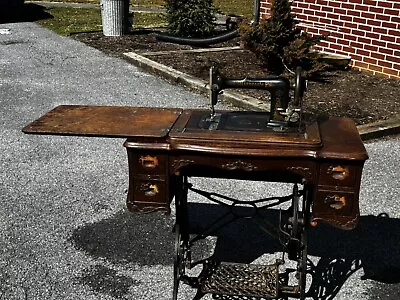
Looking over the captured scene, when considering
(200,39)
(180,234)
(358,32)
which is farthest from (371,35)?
(180,234)

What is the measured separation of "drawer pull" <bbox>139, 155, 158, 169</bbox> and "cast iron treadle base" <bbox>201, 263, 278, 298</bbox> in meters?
0.83

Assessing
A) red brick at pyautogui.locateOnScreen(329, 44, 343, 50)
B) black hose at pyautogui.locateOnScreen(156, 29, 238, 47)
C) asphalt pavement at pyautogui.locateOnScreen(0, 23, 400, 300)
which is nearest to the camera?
asphalt pavement at pyautogui.locateOnScreen(0, 23, 400, 300)

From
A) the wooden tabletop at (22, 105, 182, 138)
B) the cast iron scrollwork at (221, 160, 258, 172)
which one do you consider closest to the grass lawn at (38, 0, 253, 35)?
the wooden tabletop at (22, 105, 182, 138)

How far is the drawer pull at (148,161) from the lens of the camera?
8.84 ft

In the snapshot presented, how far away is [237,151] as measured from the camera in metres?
2.58

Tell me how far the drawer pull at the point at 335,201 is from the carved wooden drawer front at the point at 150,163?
2.61 feet

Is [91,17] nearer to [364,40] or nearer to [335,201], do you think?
[364,40]

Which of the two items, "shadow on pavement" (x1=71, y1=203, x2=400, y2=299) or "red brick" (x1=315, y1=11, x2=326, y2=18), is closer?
"shadow on pavement" (x1=71, y1=203, x2=400, y2=299)

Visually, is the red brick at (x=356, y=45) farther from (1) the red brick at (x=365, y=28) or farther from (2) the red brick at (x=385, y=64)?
(2) the red brick at (x=385, y=64)

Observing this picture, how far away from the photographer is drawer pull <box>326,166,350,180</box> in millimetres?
2561

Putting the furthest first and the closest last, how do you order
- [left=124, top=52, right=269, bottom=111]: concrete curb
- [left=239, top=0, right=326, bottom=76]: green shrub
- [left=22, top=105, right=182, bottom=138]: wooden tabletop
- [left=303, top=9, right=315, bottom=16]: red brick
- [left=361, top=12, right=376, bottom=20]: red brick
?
[left=303, top=9, right=315, bottom=16]: red brick < [left=361, top=12, right=376, bottom=20]: red brick < [left=239, top=0, right=326, bottom=76]: green shrub < [left=124, top=52, right=269, bottom=111]: concrete curb < [left=22, top=105, right=182, bottom=138]: wooden tabletop

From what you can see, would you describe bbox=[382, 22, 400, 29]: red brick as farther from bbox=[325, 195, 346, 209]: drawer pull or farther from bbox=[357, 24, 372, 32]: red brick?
bbox=[325, 195, 346, 209]: drawer pull

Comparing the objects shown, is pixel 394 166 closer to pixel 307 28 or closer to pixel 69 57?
pixel 307 28

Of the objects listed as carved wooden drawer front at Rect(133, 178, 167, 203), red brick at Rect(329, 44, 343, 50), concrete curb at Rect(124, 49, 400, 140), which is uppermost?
carved wooden drawer front at Rect(133, 178, 167, 203)
